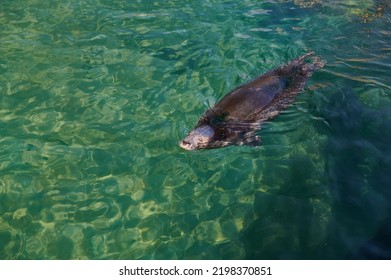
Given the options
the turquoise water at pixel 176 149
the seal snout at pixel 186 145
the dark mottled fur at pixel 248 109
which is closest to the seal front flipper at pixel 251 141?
the dark mottled fur at pixel 248 109

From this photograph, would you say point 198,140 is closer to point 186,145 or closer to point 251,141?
point 186,145

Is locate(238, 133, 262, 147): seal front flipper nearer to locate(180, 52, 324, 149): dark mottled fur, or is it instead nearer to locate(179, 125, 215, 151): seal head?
locate(180, 52, 324, 149): dark mottled fur

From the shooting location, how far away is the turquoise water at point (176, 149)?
5.14 metres

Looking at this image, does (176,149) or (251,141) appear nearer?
(176,149)

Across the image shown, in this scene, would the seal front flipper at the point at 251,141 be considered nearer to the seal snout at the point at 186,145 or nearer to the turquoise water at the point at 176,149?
the turquoise water at the point at 176,149

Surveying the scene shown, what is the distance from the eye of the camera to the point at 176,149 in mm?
6414

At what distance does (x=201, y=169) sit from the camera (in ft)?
20.0

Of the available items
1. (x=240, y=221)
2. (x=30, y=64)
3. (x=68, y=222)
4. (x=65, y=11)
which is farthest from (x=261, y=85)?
(x=65, y=11)

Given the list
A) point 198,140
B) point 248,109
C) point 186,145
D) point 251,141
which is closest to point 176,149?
A: point 186,145

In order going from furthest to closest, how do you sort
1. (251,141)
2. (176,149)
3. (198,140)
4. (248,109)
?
(248,109) < (251,141) < (176,149) < (198,140)

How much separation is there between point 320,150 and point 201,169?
2189 millimetres

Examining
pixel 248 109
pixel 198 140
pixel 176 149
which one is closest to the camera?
pixel 198 140
